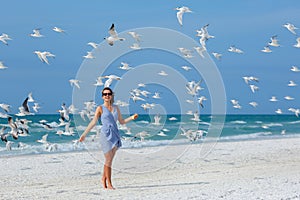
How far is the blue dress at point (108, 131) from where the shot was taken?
12.0 meters

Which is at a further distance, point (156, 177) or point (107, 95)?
point (156, 177)

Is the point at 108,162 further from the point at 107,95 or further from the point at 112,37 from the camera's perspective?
the point at 112,37

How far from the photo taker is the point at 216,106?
18.9 m

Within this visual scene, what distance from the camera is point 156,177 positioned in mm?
15773

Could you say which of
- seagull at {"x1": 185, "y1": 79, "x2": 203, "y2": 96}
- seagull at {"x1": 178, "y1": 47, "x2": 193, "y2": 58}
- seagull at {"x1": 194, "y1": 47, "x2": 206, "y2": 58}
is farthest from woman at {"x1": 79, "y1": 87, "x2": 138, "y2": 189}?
seagull at {"x1": 185, "y1": 79, "x2": 203, "y2": 96}

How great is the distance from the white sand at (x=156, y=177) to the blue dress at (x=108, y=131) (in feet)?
3.67

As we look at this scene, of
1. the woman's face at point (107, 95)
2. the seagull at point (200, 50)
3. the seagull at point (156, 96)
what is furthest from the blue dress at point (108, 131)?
the seagull at point (156, 96)

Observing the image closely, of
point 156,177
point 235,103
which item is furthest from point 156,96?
point 156,177

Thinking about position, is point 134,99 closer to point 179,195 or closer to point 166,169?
point 166,169

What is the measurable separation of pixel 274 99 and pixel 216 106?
20697 mm

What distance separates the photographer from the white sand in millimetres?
12625

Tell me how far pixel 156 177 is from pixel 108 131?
420 centimetres

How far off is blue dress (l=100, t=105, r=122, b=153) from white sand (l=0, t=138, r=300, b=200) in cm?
112

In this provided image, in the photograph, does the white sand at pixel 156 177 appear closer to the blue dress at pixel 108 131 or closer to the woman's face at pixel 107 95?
the blue dress at pixel 108 131
